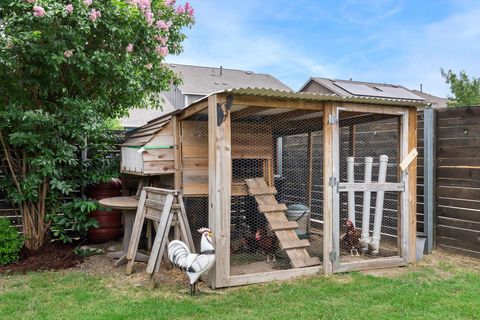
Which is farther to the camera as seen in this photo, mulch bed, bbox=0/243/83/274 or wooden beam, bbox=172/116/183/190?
wooden beam, bbox=172/116/183/190

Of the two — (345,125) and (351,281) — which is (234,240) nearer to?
(351,281)

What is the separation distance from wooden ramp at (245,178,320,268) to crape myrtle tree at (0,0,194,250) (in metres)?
1.95

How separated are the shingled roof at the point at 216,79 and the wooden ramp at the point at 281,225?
45.9 feet

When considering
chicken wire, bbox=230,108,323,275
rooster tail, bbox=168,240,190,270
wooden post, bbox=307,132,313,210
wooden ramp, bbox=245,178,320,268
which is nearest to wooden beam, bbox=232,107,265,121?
chicken wire, bbox=230,108,323,275

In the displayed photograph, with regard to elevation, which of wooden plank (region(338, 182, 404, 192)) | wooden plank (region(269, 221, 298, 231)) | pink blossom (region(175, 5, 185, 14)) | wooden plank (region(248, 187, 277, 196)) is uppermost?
pink blossom (region(175, 5, 185, 14))

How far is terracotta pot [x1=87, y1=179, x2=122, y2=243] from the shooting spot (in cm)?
534

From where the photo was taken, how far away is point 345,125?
5.30 meters

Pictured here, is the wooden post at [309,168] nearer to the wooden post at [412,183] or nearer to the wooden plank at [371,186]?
the wooden plank at [371,186]

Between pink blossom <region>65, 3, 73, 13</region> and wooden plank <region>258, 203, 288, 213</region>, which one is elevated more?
pink blossom <region>65, 3, 73, 13</region>

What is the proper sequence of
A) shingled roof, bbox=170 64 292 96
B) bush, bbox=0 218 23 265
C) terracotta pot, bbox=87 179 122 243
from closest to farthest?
bush, bbox=0 218 23 265, terracotta pot, bbox=87 179 122 243, shingled roof, bbox=170 64 292 96

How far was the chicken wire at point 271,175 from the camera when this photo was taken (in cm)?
454

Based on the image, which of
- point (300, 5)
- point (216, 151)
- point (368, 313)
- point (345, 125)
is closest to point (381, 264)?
point (368, 313)

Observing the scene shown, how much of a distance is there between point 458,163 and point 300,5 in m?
5.93

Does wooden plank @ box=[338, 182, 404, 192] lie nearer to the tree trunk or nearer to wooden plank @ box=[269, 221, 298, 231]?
wooden plank @ box=[269, 221, 298, 231]
